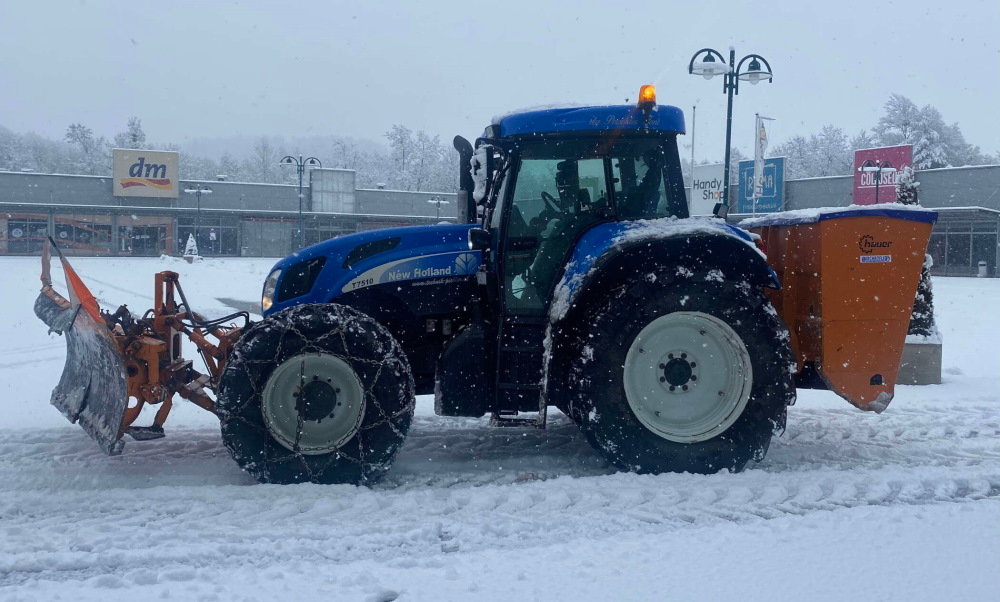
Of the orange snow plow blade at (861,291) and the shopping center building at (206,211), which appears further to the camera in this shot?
the shopping center building at (206,211)

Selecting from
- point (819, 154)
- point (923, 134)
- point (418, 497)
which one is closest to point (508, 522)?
point (418, 497)

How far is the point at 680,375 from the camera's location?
4.73 meters

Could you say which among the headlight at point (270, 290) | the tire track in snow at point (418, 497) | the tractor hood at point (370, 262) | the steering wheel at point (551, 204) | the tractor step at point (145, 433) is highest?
the steering wheel at point (551, 204)

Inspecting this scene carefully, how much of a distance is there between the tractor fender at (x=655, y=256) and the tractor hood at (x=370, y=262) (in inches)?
29.7

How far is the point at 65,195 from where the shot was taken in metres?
43.2

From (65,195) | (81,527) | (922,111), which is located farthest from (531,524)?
(922,111)

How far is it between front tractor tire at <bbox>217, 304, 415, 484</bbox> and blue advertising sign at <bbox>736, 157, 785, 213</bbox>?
3274 cm

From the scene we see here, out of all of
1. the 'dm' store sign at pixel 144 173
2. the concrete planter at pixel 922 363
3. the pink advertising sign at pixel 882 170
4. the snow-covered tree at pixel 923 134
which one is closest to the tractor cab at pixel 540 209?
the concrete planter at pixel 922 363

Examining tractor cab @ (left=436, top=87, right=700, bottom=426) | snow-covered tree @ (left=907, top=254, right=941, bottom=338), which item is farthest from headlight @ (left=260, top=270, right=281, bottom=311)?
snow-covered tree @ (left=907, top=254, right=941, bottom=338)

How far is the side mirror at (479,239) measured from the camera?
4789 mm

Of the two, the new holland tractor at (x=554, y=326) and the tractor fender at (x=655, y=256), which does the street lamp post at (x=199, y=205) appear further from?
the tractor fender at (x=655, y=256)

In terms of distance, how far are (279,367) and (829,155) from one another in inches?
3274

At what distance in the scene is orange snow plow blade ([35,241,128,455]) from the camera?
180 inches

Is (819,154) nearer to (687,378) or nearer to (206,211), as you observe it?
(206,211)
